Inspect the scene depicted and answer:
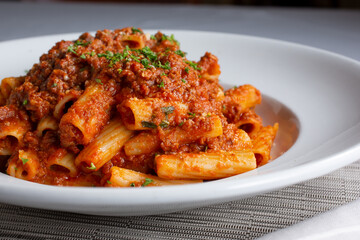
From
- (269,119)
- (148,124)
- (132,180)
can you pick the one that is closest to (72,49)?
(148,124)

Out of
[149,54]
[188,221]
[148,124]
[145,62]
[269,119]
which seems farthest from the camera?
[269,119]

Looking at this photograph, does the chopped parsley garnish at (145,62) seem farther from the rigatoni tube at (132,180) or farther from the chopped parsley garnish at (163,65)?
the rigatoni tube at (132,180)

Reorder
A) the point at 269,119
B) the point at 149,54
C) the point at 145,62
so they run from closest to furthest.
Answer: the point at 145,62 < the point at 149,54 < the point at 269,119

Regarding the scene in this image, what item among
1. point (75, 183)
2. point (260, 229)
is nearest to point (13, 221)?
point (75, 183)

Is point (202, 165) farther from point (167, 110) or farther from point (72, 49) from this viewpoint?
point (72, 49)

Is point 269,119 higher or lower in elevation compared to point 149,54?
lower

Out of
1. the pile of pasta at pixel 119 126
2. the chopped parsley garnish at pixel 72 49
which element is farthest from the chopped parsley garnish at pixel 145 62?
the chopped parsley garnish at pixel 72 49

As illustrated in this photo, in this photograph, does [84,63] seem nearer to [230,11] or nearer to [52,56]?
[52,56]
